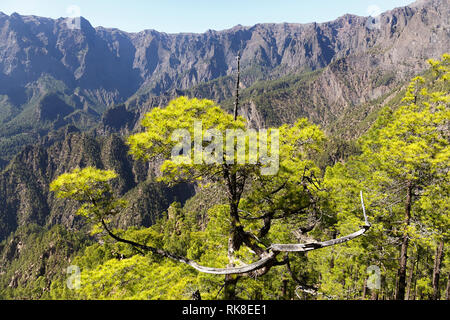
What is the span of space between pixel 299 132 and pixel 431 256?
27.8 metres

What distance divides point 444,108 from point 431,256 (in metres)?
23.5

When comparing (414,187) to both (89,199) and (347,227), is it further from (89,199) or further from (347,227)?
(89,199)

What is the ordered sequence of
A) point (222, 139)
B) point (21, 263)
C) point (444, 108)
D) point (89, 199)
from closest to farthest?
point (222, 139)
point (89, 199)
point (444, 108)
point (21, 263)

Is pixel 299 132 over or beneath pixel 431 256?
over

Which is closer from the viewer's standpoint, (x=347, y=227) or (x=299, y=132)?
(x=299, y=132)

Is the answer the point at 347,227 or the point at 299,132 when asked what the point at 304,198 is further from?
the point at 347,227

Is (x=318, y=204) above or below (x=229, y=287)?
above

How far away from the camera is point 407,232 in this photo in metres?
11.9

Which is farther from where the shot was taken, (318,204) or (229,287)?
(318,204)
